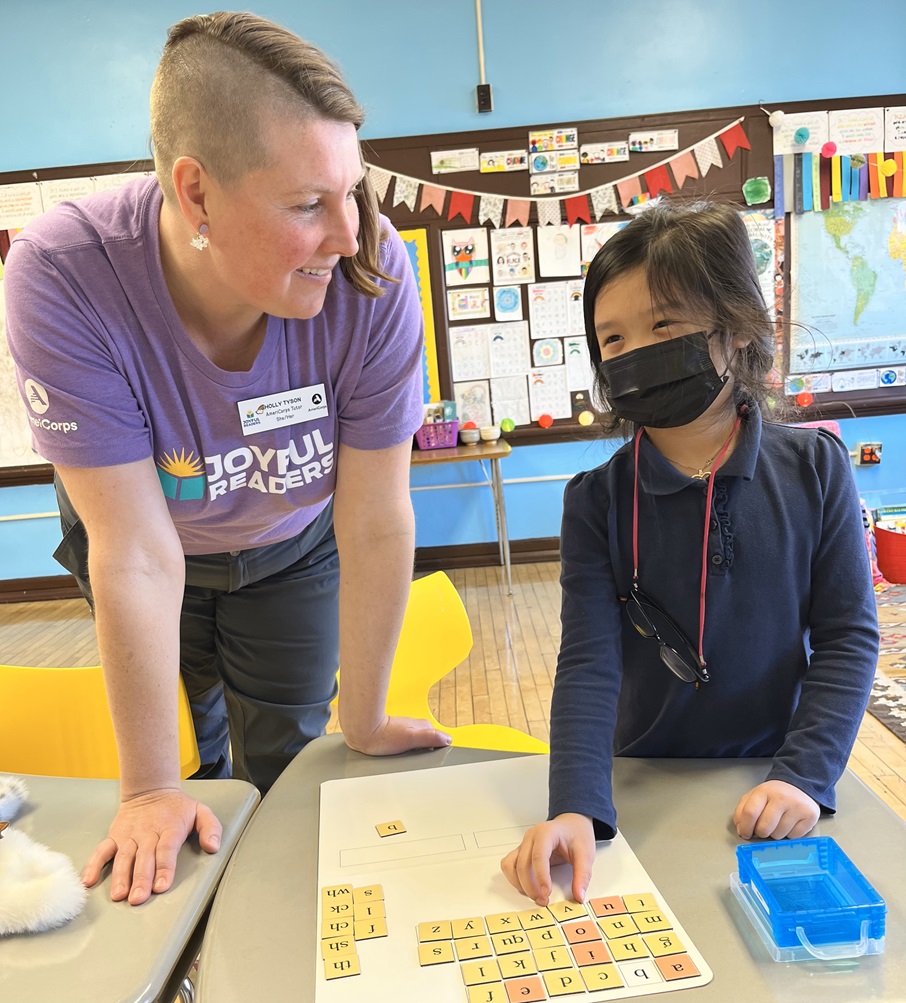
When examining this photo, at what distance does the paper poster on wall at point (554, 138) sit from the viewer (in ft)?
12.4

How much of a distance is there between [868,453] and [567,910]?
3.89m

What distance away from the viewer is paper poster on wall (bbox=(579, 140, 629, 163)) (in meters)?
3.78

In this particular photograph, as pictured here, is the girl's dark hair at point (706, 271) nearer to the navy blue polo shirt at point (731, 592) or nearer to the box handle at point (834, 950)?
the navy blue polo shirt at point (731, 592)

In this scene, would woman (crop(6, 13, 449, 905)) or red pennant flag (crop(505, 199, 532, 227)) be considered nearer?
woman (crop(6, 13, 449, 905))

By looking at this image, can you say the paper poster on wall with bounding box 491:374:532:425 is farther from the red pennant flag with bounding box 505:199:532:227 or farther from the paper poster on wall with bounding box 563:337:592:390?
the red pennant flag with bounding box 505:199:532:227

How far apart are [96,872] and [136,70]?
13.2 feet

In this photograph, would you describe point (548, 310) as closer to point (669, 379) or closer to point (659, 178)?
point (659, 178)

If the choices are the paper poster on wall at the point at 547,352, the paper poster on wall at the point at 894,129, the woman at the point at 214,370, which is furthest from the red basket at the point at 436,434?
the woman at the point at 214,370

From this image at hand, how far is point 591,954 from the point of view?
625mm

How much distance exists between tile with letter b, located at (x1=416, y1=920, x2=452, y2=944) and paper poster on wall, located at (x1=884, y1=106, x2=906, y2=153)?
13.7 feet

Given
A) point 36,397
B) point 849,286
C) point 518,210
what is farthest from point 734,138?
point 36,397

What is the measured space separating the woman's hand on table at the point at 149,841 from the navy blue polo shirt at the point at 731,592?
376 millimetres

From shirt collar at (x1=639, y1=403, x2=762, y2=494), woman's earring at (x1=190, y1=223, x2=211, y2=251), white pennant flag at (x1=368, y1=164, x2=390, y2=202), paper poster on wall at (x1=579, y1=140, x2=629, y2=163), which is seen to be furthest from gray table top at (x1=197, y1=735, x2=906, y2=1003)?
paper poster on wall at (x1=579, y1=140, x2=629, y2=163)

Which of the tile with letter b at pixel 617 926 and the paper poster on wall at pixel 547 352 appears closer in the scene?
the tile with letter b at pixel 617 926
